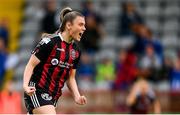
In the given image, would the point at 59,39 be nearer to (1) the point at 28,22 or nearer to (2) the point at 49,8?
(2) the point at 49,8

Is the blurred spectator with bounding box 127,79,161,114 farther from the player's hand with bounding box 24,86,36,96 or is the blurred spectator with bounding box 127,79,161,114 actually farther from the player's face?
the player's hand with bounding box 24,86,36,96

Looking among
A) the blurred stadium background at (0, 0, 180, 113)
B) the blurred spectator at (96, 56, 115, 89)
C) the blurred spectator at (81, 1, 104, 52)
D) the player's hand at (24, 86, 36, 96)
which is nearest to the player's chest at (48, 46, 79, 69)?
Result: the player's hand at (24, 86, 36, 96)

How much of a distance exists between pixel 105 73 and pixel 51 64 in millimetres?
8333

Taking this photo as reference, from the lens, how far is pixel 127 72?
621 inches

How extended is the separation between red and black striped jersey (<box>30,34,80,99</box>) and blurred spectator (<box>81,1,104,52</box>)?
8584mm

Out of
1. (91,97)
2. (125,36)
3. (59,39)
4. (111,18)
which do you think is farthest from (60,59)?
(111,18)

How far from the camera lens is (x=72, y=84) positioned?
8.28m

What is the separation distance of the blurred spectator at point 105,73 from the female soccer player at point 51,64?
312 inches

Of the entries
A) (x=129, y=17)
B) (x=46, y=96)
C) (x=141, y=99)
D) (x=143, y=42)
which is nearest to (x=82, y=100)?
(x=46, y=96)

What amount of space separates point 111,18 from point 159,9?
133 cm

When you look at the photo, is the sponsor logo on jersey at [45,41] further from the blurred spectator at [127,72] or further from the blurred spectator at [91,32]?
the blurred spectator at [91,32]

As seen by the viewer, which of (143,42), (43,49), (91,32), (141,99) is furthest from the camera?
(91,32)

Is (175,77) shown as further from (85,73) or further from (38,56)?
(38,56)

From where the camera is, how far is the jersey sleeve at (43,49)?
7902 millimetres
